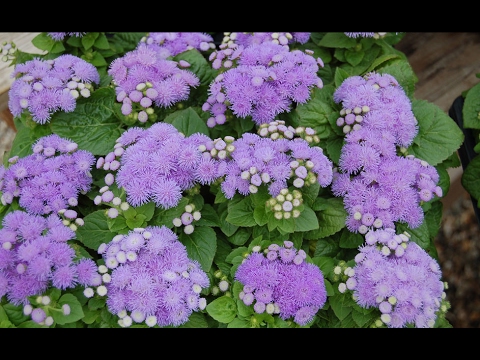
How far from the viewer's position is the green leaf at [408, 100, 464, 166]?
2627mm

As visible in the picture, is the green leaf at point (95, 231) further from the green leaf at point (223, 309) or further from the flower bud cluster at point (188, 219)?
the green leaf at point (223, 309)

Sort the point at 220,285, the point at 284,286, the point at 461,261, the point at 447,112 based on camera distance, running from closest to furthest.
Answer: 1. the point at 284,286
2. the point at 220,285
3. the point at 447,112
4. the point at 461,261

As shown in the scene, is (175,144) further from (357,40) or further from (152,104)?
(357,40)

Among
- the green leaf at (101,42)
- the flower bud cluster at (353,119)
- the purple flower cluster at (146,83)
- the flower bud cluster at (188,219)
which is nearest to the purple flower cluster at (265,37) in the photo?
the purple flower cluster at (146,83)

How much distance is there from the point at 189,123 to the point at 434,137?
129 cm

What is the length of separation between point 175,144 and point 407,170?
109cm

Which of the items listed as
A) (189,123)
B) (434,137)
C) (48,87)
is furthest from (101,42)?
(434,137)

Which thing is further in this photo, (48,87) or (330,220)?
(48,87)

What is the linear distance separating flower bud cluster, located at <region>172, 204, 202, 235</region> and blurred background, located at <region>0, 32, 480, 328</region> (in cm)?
181

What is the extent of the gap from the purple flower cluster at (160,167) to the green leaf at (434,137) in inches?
45.1

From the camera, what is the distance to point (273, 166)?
84.9 inches

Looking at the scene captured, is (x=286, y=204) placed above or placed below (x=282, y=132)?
below

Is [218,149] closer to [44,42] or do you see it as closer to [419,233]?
[419,233]

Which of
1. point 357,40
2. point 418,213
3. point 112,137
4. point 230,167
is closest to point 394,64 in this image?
point 357,40
